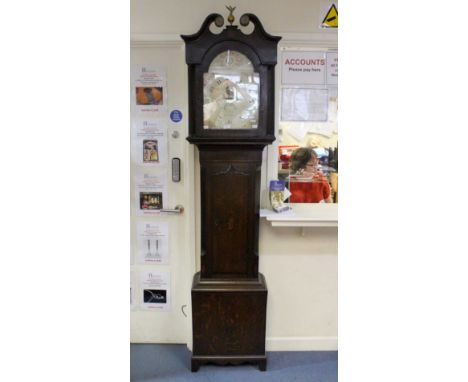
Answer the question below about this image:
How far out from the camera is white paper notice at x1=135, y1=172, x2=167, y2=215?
2.15 m

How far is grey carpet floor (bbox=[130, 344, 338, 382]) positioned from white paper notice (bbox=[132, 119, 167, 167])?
1206 mm

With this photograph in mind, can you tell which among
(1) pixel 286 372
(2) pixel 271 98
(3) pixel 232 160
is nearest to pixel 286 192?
(3) pixel 232 160

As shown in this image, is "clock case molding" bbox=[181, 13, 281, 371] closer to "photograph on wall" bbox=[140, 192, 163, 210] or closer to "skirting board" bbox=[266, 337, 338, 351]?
"skirting board" bbox=[266, 337, 338, 351]

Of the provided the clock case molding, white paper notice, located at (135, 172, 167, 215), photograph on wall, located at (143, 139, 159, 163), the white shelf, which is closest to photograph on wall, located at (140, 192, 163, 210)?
white paper notice, located at (135, 172, 167, 215)

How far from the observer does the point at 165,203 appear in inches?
85.1

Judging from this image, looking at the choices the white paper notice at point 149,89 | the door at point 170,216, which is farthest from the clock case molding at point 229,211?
the white paper notice at point 149,89

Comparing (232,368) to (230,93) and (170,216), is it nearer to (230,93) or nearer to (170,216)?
(170,216)

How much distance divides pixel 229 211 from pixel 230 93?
64 cm

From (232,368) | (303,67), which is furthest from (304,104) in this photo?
(232,368)

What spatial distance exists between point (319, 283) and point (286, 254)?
293mm

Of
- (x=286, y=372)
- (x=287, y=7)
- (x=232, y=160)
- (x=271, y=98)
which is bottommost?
(x=286, y=372)

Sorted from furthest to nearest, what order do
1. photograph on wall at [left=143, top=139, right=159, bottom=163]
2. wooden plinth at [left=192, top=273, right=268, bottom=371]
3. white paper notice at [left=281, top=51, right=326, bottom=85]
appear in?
1. photograph on wall at [left=143, top=139, right=159, bottom=163]
2. white paper notice at [left=281, top=51, right=326, bottom=85]
3. wooden plinth at [left=192, top=273, right=268, bottom=371]

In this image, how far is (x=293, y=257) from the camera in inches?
85.0
